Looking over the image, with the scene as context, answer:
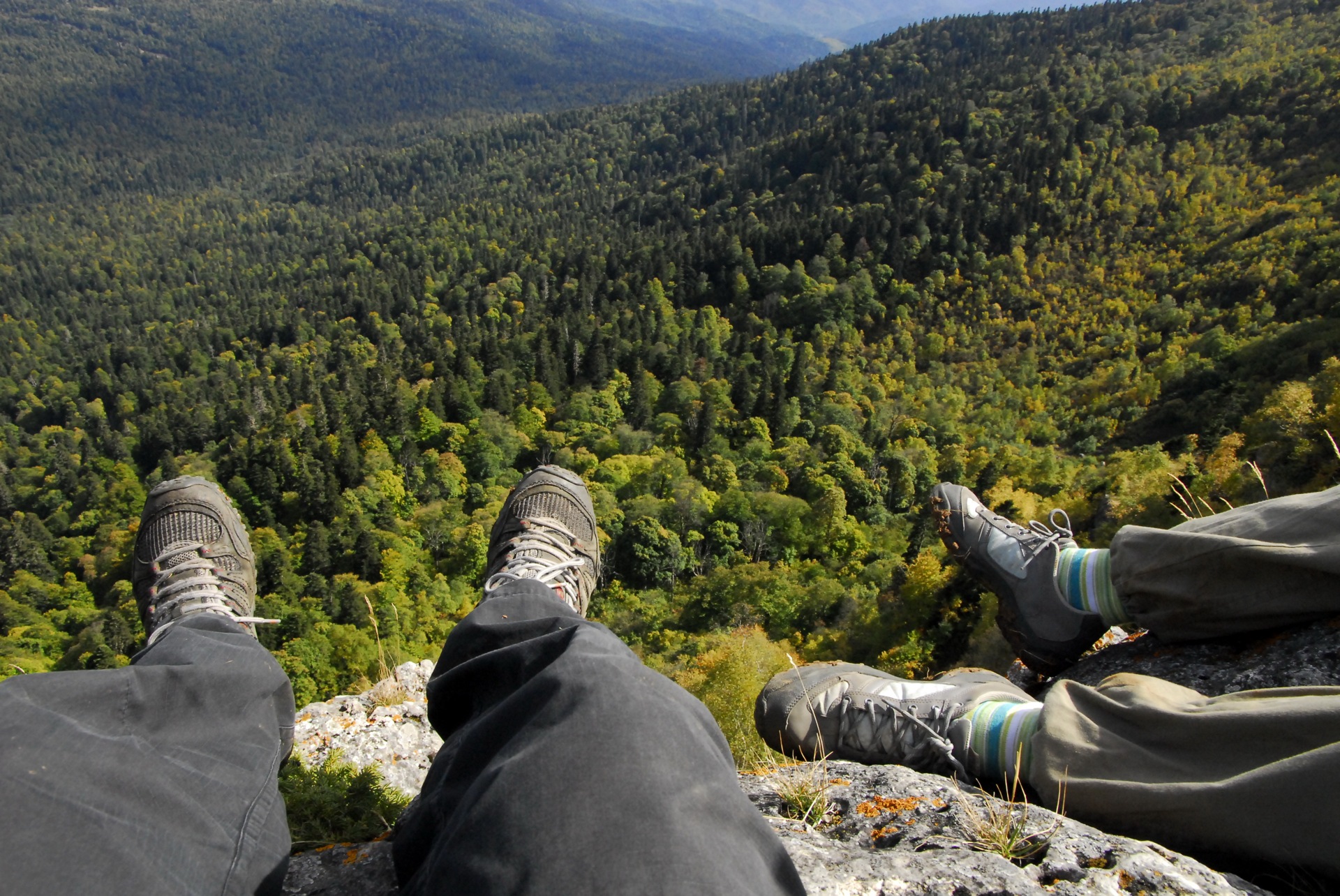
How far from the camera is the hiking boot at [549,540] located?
420 cm

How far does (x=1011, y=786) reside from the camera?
8.80 feet

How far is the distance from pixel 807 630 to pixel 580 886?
36996mm

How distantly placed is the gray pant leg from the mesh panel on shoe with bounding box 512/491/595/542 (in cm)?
233

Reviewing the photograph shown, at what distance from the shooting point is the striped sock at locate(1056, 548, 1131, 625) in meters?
3.45

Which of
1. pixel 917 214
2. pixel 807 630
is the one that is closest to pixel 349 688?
pixel 807 630

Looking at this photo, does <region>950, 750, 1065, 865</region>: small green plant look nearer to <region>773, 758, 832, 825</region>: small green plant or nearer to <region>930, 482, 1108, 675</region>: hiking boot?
<region>773, 758, 832, 825</region>: small green plant

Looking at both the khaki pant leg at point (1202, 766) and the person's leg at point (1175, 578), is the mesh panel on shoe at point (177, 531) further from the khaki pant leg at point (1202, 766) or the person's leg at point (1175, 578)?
the person's leg at point (1175, 578)

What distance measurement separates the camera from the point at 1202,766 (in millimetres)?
2049

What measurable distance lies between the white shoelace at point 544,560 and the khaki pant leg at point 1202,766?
104 inches

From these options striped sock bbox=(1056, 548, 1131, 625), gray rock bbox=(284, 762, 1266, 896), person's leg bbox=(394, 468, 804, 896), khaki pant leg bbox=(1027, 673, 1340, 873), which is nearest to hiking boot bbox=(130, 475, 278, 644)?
gray rock bbox=(284, 762, 1266, 896)

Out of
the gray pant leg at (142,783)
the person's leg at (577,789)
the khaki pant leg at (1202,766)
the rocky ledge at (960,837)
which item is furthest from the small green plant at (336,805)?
the khaki pant leg at (1202,766)

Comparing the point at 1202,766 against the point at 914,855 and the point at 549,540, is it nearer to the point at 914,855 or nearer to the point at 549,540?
the point at 914,855

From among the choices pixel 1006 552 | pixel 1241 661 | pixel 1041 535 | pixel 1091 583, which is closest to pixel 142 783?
pixel 1091 583

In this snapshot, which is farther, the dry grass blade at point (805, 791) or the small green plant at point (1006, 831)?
the dry grass blade at point (805, 791)
